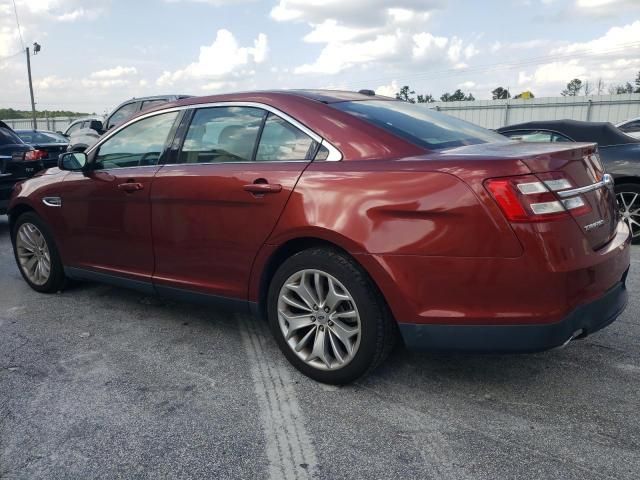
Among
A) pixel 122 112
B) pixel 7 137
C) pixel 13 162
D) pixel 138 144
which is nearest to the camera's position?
pixel 138 144

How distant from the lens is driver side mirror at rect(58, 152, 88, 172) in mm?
4332

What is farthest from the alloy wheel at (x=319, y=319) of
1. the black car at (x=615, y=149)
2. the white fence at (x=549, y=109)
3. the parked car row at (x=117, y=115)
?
the white fence at (x=549, y=109)

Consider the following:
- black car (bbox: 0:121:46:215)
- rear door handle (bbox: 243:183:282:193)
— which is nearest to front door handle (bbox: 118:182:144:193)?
rear door handle (bbox: 243:183:282:193)

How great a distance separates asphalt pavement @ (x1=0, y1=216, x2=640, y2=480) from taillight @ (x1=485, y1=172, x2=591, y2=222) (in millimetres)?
975

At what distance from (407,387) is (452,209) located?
3.49ft

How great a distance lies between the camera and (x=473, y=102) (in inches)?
938

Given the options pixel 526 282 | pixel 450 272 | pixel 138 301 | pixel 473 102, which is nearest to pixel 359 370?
pixel 450 272

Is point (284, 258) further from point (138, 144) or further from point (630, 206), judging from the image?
point (630, 206)

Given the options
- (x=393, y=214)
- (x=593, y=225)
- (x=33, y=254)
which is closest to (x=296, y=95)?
(x=393, y=214)

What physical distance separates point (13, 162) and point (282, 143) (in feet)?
19.8

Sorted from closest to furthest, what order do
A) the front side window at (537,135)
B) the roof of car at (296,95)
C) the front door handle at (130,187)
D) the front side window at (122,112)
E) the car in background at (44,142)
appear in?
the roof of car at (296,95) → the front door handle at (130,187) → the front side window at (537,135) → the car in background at (44,142) → the front side window at (122,112)

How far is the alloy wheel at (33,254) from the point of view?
15.9 feet

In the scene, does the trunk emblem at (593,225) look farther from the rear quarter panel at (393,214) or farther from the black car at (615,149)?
the black car at (615,149)

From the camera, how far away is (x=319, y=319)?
3088 millimetres
